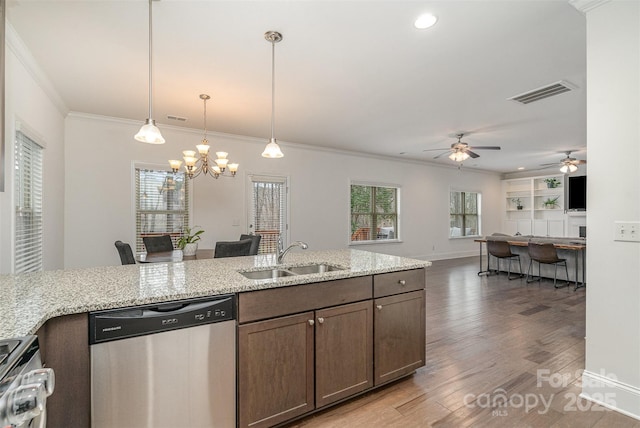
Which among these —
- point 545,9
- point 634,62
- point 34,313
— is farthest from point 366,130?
point 34,313

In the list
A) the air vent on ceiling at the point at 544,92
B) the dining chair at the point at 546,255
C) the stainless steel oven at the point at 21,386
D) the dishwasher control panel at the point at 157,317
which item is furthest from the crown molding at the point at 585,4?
the dining chair at the point at 546,255

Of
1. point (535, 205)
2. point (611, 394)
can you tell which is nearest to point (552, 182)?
point (535, 205)

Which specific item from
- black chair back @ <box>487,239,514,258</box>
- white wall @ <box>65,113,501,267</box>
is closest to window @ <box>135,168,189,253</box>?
white wall @ <box>65,113,501,267</box>

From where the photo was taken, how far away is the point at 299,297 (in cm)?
180

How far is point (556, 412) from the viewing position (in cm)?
194

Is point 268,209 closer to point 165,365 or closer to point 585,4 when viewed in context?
point 165,365

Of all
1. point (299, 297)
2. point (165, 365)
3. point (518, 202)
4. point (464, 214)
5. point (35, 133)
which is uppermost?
point (35, 133)

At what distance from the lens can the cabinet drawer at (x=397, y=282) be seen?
2.11 m

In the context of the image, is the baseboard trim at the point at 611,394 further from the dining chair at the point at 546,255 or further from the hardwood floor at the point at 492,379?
the dining chair at the point at 546,255

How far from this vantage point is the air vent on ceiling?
3.38m

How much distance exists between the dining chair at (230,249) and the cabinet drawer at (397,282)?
190 centimetres

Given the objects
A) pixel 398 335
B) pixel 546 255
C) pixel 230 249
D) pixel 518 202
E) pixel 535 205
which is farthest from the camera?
pixel 518 202

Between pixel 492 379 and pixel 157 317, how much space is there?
2.41 m

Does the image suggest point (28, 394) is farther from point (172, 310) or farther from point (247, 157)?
point (247, 157)
